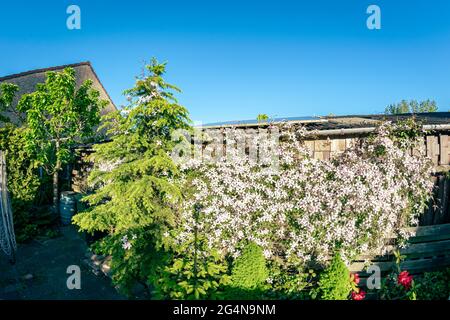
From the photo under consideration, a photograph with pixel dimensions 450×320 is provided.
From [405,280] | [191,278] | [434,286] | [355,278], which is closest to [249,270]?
[191,278]

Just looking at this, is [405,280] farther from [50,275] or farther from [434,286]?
[50,275]

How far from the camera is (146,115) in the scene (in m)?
5.83

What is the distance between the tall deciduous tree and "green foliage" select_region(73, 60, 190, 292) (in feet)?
18.2

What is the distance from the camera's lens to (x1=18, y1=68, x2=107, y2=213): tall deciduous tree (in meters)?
10.1

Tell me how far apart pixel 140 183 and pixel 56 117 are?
22.5ft

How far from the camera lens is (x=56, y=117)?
34.6ft

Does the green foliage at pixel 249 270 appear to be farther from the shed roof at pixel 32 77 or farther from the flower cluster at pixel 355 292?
the shed roof at pixel 32 77

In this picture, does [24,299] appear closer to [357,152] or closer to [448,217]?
[357,152]

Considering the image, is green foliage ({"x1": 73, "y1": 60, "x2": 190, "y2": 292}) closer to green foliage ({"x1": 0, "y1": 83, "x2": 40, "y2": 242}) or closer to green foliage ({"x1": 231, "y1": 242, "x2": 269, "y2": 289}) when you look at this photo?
green foliage ({"x1": 231, "y1": 242, "x2": 269, "y2": 289})

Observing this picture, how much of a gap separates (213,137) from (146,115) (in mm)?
1717

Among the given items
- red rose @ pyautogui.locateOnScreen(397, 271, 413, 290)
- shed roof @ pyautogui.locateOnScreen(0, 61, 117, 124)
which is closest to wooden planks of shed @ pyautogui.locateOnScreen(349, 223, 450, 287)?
red rose @ pyautogui.locateOnScreen(397, 271, 413, 290)
